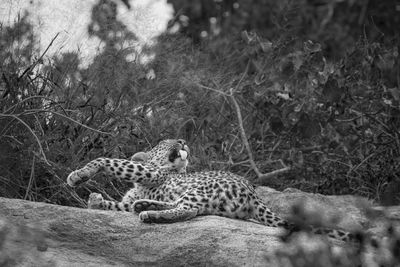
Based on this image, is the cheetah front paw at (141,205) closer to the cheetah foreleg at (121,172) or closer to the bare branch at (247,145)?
the cheetah foreleg at (121,172)

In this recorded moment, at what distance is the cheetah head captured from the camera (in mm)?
6504

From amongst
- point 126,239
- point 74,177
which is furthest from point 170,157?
point 126,239

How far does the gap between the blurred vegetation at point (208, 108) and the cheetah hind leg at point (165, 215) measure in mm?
1099

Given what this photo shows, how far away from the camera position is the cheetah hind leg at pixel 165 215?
17.0 feet

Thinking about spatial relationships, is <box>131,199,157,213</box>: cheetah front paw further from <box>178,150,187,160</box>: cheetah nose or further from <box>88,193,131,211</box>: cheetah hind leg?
<box>178,150,187,160</box>: cheetah nose

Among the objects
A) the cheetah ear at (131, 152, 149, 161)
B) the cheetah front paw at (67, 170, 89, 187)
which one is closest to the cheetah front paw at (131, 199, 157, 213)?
the cheetah front paw at (67, 170, 89, 187)

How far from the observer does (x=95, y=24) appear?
23.9ft

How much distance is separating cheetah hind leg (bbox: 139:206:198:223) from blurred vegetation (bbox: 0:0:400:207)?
3.61ft

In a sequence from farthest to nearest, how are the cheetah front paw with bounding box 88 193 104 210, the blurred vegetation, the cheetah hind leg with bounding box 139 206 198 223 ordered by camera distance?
the blurred vegetation → the cheetah front paw with bounding box 88 193 104 210 → the cheetah hind leg with bounding box 139 206 198 223

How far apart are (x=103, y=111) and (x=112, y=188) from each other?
63 centimetres

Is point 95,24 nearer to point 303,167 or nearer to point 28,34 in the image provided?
point 28,34

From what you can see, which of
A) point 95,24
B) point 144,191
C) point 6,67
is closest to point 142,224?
point 144,191

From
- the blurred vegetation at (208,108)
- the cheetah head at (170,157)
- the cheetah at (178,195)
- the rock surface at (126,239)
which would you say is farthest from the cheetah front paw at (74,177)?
the cheetah head at (170,157)

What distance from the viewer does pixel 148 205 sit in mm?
5422
